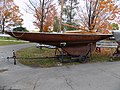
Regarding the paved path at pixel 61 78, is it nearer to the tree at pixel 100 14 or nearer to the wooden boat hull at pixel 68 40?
the wooden boat hull at pixel 68 40

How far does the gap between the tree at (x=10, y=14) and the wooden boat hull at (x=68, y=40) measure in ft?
97.0

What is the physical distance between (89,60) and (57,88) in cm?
501

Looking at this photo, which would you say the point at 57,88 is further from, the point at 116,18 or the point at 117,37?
the point at 116,18

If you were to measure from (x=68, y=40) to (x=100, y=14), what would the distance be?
513cm

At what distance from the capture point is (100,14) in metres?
14.0

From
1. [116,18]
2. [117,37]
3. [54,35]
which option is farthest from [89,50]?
[116,18]

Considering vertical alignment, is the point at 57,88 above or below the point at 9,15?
below

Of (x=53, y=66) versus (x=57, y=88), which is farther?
(x=53, y=66)

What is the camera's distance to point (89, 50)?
10.5 metres

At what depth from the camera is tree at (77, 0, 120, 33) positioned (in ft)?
44.6

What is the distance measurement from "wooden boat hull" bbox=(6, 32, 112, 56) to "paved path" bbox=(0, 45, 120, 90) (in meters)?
1.38

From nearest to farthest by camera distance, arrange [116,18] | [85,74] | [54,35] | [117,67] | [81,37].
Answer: [85,74], [117,67], [54,35], [81,37], [116,18]

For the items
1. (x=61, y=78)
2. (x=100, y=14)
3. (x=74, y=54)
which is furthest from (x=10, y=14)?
(x=61, y=78)

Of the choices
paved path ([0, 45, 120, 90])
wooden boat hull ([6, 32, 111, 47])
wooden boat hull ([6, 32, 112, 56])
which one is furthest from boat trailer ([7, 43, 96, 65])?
paved path ([0, 45, 120, 90])
